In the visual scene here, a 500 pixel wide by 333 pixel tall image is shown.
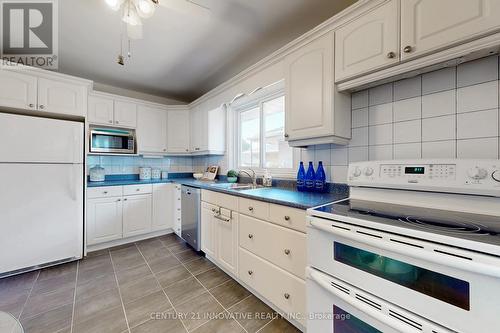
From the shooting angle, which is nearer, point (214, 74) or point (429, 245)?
point (429, 245)

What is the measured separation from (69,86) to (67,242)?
176 centimetres

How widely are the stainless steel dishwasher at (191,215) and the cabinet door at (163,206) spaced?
50 centimetres

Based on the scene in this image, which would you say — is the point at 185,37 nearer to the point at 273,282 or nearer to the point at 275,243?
the point at 275,243

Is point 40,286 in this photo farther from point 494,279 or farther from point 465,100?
point 465,100

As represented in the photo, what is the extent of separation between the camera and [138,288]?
182cm

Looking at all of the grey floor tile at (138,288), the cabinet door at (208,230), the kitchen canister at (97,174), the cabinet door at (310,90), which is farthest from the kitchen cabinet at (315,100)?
the kitchen canister at (97,174)

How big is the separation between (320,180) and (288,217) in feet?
1.89

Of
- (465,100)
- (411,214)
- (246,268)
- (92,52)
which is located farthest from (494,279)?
(92,52)

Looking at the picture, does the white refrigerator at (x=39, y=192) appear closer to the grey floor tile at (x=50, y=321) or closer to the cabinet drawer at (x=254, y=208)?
the grey floor tile at (x=50, y=321)

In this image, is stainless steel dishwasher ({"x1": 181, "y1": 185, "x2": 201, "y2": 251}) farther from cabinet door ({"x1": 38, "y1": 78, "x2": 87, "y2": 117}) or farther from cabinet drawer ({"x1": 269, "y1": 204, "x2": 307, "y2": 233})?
cabinet door ({"x1": 38, "y1": 78, "x2": 87, "y2": 117})

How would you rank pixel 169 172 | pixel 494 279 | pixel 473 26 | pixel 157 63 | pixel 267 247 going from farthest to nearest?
1. pixel 169 172
2. pixel 157 63
3. pixel 267 247
4. pixel 473 26
5. pixel 494 279

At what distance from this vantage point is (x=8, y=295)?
→ 171 cm

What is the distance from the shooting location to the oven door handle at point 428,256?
2.02ft

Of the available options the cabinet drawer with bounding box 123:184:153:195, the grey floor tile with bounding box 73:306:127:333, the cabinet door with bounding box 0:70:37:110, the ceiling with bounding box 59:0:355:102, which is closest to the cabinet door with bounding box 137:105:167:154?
the ceiling with bounding box 59:0:355:102
